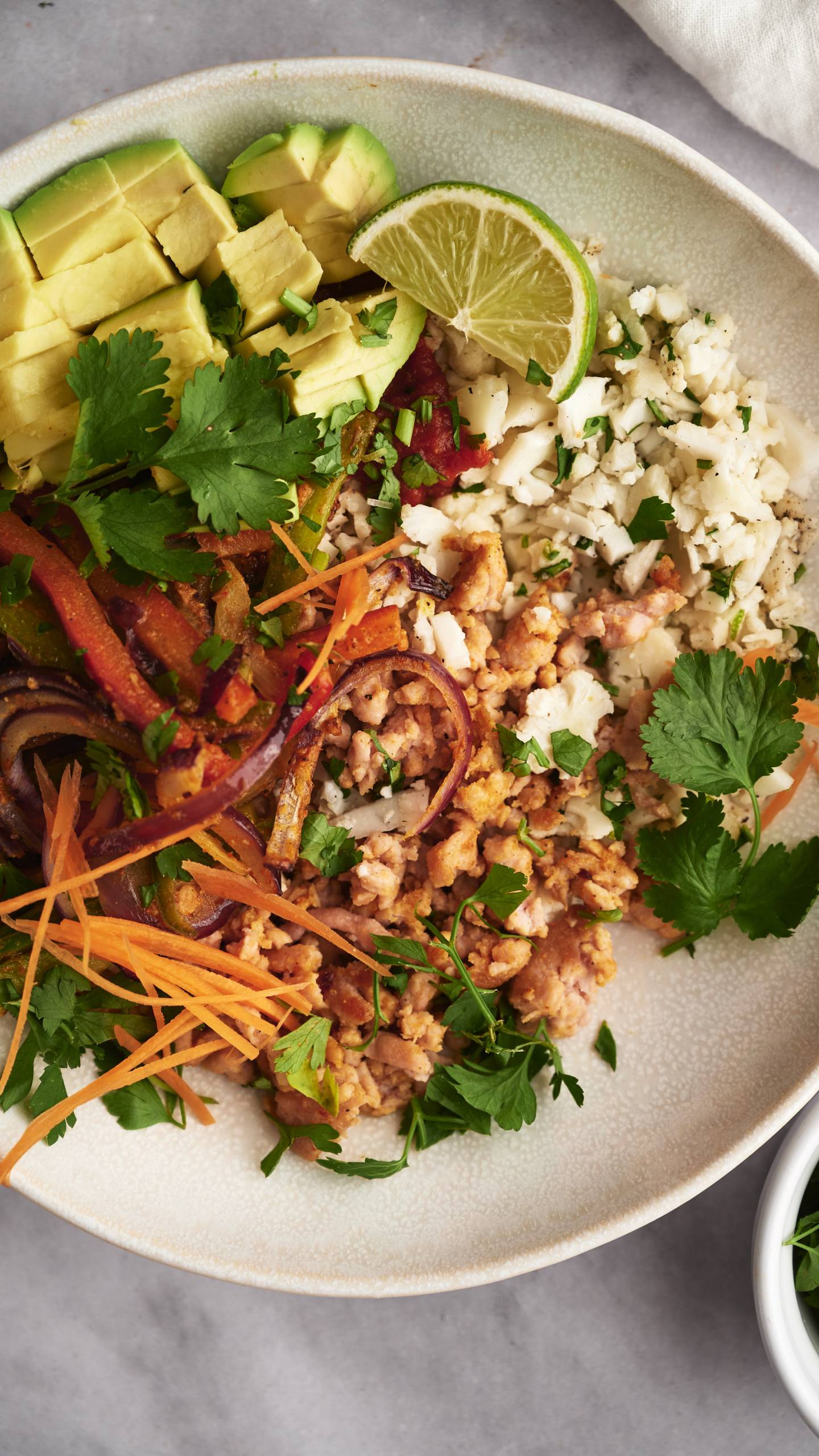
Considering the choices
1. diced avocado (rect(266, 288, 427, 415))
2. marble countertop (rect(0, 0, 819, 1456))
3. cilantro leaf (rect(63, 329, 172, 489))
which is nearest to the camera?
cilantro leaf (rect(63, 329, 172, 489))

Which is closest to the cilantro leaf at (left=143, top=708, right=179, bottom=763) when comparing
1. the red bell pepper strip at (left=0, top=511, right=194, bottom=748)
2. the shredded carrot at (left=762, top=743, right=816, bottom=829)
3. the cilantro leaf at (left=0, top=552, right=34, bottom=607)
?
the red bell pepper strip at (left=0, top=511, right=194, bottom=748)

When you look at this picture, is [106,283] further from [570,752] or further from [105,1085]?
[105,1085]

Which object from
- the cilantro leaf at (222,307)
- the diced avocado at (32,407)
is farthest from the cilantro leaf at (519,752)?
the diced avocado at (32,407)

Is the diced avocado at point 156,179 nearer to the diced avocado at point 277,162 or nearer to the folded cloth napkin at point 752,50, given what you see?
the diced avocado at point 277,162

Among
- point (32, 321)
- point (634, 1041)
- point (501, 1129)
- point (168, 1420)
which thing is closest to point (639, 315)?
point (32, 321)

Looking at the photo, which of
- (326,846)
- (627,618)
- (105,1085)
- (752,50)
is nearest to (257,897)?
(326,846)

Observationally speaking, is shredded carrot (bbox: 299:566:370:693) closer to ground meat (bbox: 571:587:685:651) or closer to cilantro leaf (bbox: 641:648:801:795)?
ground meat (bbox: 571:587:685:651)

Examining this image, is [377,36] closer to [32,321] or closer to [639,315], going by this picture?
[639,315]
